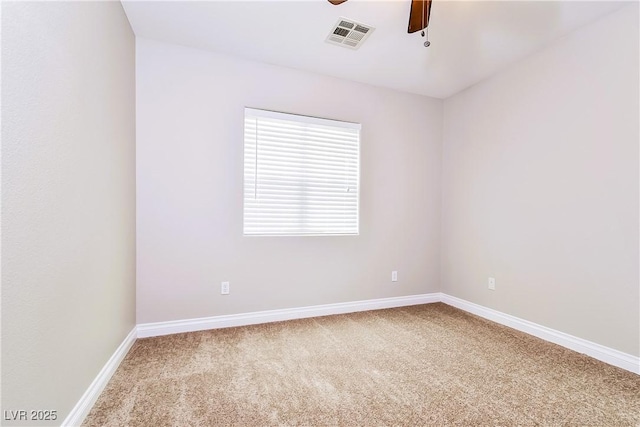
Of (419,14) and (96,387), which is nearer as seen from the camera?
(96,387)

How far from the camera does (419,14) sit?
1984 mm

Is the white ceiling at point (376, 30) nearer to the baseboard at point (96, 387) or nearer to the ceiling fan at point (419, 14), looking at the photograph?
the ceiling fan at point (419, 14)

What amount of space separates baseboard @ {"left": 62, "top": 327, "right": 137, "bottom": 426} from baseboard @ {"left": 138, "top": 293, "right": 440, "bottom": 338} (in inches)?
11.9

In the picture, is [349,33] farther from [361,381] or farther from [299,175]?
[361,381]

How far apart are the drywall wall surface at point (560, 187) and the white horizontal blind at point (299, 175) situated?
58.0 inches

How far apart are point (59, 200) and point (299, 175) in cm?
209

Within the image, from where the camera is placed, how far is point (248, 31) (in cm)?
251

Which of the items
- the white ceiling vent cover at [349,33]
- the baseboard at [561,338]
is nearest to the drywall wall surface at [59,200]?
the white ceiling vent cover at [349,33]

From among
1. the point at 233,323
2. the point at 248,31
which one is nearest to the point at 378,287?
the point at 233,323

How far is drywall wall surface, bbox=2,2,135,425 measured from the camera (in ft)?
3.41

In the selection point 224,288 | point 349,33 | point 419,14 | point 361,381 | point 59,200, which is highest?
point 349,33

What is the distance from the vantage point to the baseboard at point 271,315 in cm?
267

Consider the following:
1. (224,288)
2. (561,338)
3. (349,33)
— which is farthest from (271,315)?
(349,33)

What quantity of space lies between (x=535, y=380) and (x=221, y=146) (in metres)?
3.16
